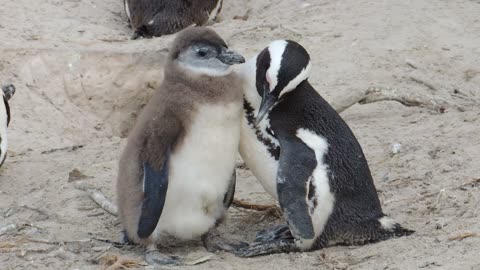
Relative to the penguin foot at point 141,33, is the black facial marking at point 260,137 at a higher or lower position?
higher

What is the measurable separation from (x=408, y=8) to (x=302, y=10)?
0.86 m

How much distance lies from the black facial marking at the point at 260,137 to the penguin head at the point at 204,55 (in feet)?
0.59

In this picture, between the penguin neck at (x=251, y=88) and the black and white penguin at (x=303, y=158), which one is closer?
the black and white penguin at (x=303, y=158)

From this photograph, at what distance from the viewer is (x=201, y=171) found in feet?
12.5

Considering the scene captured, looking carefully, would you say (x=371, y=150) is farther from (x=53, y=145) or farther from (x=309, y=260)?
(x=53, y=145)

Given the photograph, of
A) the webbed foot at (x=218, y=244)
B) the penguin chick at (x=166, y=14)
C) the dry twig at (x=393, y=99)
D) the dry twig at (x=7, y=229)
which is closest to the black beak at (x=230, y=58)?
→ the webbed foot at (x=218, y=244)

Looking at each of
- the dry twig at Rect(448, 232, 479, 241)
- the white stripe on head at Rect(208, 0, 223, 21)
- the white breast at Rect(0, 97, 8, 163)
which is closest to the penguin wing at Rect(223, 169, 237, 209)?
the dry twig at Rect(448, 232, 479, 241)

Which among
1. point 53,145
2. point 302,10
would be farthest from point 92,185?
point 302,10

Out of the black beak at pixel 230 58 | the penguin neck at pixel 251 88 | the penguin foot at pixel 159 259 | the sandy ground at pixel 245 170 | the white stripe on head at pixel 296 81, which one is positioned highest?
the black beak at pixel 230 58

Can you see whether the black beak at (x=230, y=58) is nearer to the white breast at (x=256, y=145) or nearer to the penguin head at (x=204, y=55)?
the penguin head at (x=204, y=55)

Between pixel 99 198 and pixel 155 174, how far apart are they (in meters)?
0.94

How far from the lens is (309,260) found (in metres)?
3.76

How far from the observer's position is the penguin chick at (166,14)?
7.83 metres

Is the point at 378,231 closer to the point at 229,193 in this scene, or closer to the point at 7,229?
the point at 229,193
